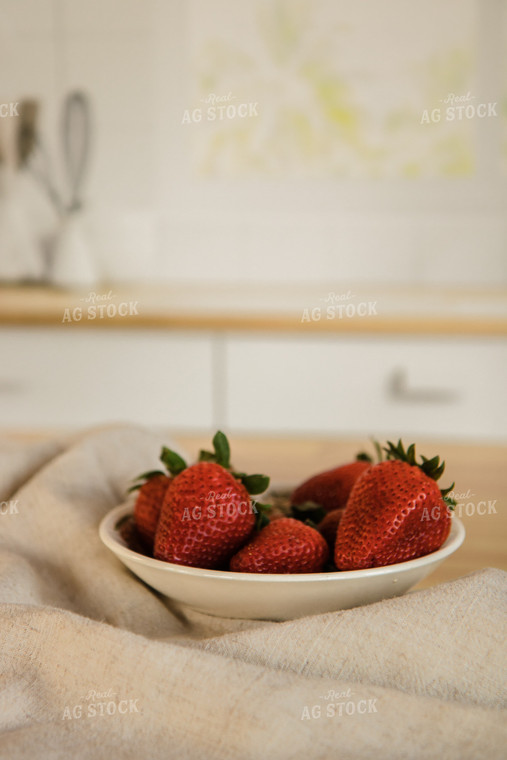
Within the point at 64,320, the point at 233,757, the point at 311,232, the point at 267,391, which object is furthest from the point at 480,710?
the point at 311,232

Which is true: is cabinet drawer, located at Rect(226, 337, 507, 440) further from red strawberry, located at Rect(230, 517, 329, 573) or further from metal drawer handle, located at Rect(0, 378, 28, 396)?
red strawberry, located at Rect(230, 517, 329, 573)

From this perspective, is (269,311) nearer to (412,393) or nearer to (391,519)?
(412,393)

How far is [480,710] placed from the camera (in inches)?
17.1

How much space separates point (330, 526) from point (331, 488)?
64mm

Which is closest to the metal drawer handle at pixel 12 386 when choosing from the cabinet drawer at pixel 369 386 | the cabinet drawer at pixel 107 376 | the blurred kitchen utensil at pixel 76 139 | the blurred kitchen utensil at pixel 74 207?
the cabinet drawer at pixel 107 376

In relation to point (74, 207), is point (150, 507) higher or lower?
lower

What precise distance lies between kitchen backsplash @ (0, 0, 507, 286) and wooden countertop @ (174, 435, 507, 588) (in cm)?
119

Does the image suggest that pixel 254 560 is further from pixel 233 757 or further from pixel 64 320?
pixel 64 320

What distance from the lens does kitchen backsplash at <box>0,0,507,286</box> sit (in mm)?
→ 2227

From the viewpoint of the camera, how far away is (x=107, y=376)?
1808 mm

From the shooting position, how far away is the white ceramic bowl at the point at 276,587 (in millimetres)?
514

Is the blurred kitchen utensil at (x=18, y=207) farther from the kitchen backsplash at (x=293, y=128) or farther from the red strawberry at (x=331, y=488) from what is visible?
the red strawberry at (x=331, y=488)

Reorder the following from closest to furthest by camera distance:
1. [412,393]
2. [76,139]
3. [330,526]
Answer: [330,526], [412,393], [76,139]

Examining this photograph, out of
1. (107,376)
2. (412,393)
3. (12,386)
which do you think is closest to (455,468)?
(412,393)
